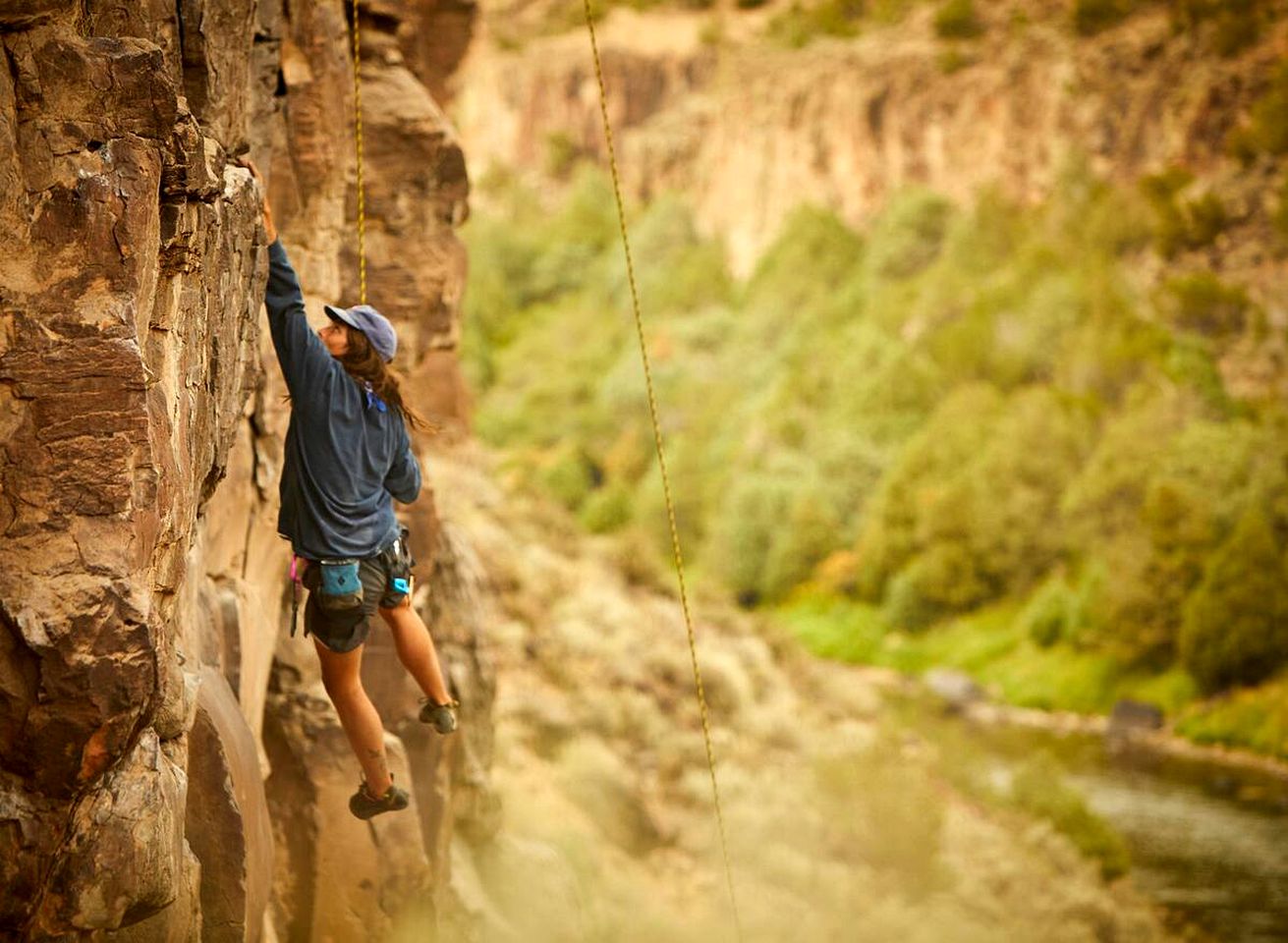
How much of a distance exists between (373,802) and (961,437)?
5235 cm

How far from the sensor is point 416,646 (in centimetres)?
730

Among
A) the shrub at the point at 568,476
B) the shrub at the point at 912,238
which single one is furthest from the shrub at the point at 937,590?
the shrub at the point at 912,238

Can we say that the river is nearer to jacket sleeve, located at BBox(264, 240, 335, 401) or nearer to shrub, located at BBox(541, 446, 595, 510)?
jacket sleeve, located at BBox(264, 240, 335, 401)

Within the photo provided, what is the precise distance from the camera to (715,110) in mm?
94062

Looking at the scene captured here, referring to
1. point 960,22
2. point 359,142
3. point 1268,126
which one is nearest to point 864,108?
point 960,22

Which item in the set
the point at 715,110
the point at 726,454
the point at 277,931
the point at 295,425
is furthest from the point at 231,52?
the point at 715,110

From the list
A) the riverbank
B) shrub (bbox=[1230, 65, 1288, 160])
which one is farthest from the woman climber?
shrub (bbox=[1230, 65, 1288, 160])

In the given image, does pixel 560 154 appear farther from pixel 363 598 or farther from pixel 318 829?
pixel 363 598

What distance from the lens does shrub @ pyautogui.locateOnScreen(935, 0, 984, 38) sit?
8375cm

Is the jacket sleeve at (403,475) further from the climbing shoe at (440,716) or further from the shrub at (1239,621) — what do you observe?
the shrub at (1239,621)

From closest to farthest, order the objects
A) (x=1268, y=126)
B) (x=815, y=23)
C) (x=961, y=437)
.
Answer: (x=961, y=437) → (x=1268, y=126) → (x=815, y=23)

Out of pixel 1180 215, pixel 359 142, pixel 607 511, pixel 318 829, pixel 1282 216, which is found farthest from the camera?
pixel 607 511

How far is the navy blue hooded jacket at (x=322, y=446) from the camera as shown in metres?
6.66

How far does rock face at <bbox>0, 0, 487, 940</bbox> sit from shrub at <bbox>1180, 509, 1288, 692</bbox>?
4020 cm
